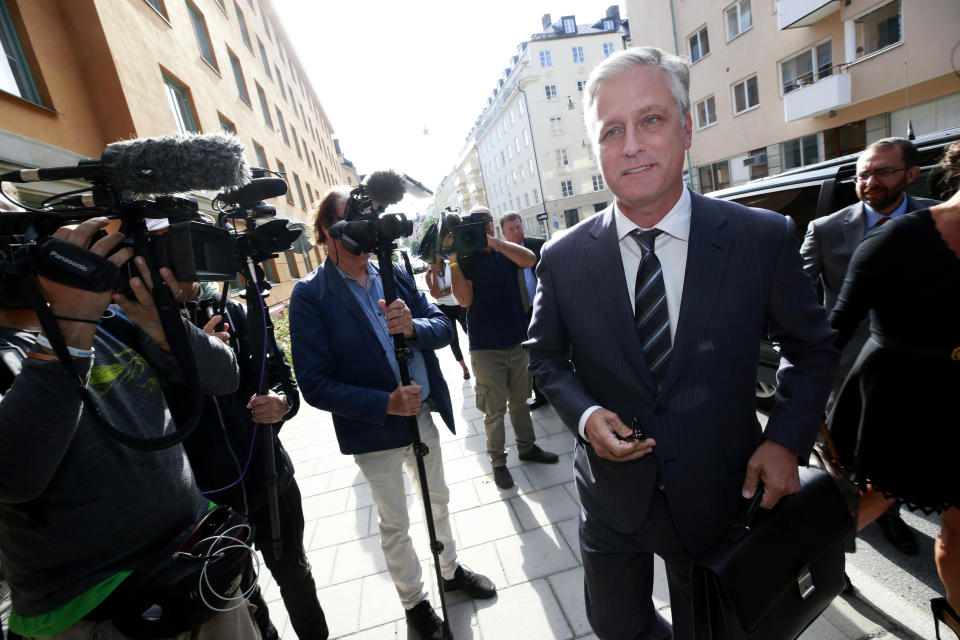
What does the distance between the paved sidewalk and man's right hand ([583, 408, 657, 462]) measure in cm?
136

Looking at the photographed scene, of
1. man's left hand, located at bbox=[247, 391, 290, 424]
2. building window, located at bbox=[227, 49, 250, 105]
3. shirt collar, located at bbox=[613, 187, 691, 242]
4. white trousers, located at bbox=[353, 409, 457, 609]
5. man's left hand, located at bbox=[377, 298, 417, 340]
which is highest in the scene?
building window, located at bbox=[227, 49, 250, 105]

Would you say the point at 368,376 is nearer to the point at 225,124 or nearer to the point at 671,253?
the point at 671,253

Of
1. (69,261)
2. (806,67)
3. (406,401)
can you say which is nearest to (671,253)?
(406,401)

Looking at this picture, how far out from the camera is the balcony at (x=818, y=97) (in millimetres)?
12812

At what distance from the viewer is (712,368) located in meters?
1.29

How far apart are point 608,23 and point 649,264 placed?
4978cm

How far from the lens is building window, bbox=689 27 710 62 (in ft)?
57.7

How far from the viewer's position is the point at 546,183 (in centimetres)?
3869

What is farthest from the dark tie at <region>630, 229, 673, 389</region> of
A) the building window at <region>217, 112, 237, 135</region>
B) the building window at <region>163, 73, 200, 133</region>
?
the building window at <region>217, 112, 237, 135</region>

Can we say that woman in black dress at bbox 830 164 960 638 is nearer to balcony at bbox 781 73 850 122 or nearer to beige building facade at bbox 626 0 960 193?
beige building facade at bbox 626 0 960 193

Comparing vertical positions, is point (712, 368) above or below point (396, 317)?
below

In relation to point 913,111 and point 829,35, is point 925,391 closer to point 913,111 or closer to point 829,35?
point 913,111

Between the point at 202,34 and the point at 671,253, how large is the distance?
49.4 feet

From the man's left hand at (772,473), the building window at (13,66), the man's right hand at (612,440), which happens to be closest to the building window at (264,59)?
the building window at (13,66)
